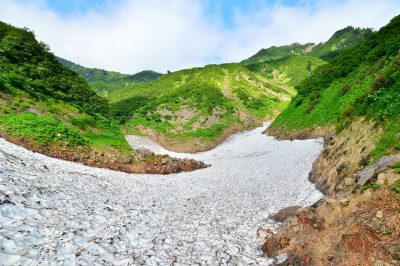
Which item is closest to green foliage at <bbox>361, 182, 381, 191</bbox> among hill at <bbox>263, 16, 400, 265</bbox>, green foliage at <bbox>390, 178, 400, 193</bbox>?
hill at <bbox>263, 16, 400, 265</bbox>

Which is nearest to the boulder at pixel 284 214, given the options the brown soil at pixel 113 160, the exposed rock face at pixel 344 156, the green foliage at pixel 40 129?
the exposed rock face at pixel 344 156

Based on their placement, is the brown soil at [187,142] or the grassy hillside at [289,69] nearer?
the brown soil at [187,142]

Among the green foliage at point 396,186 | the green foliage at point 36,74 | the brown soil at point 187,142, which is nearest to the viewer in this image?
the green foliage at point 396,186

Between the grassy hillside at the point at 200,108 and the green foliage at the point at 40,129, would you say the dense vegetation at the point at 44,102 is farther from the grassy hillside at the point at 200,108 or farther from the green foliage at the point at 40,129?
the grassy hillside at the point at 200,108

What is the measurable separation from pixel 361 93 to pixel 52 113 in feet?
117

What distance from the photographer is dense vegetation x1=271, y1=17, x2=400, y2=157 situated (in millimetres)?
16594

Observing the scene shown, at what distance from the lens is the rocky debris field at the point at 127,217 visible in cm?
906

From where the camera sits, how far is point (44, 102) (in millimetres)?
33438

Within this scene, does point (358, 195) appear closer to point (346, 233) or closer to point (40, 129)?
point (346, 233)

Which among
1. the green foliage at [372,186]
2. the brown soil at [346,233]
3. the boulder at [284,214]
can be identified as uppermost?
the green foliage at [372,186]

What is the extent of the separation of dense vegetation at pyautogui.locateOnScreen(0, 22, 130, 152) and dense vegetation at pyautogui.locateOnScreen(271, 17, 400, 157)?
26.0m

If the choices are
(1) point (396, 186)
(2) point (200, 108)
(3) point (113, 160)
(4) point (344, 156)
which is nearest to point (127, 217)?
(1) point (396, 186)

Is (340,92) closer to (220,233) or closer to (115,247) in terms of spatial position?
(220,233)

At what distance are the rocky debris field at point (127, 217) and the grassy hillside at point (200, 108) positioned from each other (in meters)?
38.5
